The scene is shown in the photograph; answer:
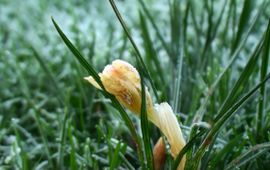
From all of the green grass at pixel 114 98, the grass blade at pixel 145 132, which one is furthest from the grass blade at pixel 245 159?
the grass blade at pixel 145 132

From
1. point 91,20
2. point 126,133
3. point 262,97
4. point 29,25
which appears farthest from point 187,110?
point 29,25

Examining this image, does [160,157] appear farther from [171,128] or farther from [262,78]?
[262,78]

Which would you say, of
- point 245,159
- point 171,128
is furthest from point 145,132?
point 245,159

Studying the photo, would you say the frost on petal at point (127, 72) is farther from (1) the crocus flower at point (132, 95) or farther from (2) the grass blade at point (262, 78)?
(2) the grass blade at point (262, 78)

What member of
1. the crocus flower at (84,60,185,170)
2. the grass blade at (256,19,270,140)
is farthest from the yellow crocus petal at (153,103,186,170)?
the grass blade at (256,19,270,140)

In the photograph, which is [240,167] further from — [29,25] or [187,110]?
[29,25]

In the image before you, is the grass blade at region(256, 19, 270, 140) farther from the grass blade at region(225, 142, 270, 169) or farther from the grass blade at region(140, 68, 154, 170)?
the grass blade at region(140, 68, 154, 170)

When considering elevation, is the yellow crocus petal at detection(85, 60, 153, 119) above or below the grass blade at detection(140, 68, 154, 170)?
above

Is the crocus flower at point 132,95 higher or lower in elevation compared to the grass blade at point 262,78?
higher
